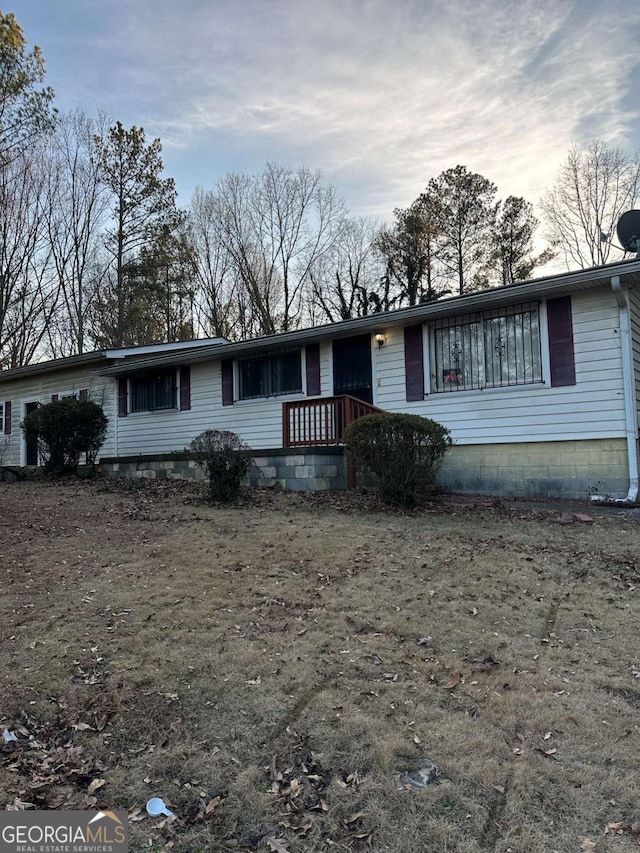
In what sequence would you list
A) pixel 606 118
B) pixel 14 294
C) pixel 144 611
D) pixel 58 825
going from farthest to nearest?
pixel 14 294, pixel 606 118, pixel 144 611, pixel 58 825

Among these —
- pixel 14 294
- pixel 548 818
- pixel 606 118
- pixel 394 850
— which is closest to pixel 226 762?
pixel 394 850

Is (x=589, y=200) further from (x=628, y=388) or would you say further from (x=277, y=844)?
(x=277, y=844)

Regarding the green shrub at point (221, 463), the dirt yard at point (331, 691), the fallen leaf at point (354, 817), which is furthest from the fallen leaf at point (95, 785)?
the green shrub at point (221, 463)

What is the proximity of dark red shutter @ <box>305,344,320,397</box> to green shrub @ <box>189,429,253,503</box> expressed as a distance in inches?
111

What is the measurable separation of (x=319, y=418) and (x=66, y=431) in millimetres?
5721

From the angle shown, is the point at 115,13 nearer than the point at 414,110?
Yes

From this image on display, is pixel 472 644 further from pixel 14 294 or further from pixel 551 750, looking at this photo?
pixel 14 294

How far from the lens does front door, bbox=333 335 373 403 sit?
10.2 metres

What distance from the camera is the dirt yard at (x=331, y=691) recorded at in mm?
2076

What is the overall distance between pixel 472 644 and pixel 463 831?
1558mm

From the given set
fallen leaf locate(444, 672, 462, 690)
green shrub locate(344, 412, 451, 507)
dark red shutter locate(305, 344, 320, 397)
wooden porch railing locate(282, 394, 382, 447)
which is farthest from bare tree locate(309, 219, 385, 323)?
fallen leaf locate(444, 672, 462, 690)

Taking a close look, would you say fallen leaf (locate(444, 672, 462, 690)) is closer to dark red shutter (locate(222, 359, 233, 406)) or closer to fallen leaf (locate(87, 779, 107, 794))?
fallen leaf (locate(87, 779, 107, 794))

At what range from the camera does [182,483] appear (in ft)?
32.5

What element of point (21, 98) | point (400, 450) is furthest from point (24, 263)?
point (400, 450)
